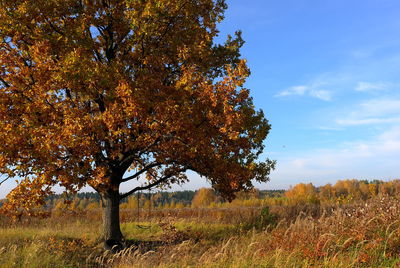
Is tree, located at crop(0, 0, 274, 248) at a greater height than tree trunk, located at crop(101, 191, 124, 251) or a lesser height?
greater

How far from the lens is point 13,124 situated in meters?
13.8

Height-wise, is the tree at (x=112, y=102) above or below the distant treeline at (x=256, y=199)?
above

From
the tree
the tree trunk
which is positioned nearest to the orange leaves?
the tree

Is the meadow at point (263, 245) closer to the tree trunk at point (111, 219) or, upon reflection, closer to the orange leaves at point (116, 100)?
the tree trunk at point (111, 219)

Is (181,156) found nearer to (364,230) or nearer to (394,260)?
(364,230)

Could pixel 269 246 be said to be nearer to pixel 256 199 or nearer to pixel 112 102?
pixel 112 102

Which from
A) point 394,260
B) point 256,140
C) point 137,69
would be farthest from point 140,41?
point 394,260

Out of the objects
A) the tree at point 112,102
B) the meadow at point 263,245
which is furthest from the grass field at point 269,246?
the tree at point 112,102

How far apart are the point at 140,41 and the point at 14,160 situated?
22.7 feet

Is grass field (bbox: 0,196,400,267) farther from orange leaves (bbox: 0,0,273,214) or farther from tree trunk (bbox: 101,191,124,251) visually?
orange leaves (bbox: 0,0,273,214)

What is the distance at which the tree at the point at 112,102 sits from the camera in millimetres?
12867

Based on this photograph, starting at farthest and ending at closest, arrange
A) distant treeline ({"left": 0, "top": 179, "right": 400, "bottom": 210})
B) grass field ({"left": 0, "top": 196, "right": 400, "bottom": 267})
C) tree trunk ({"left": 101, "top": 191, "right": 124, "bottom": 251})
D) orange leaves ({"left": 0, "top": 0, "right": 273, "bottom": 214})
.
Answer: distant treeline ({"left": 0, "top": 179, "right": 400, "bottom": 210}) < tree trunk ({"left": 101, "top": 191, "right": 124, "bottom": 251}) < orange leaves ({"left": 0, "top": 0, "right": 273, "bottom": 214}) < grass field ({"left": 0, "top": 196, "right": 400, "bottom": 267})

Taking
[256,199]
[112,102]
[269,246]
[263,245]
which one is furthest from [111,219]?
[256,199]

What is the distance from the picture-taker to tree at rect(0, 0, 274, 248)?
42.2ft
